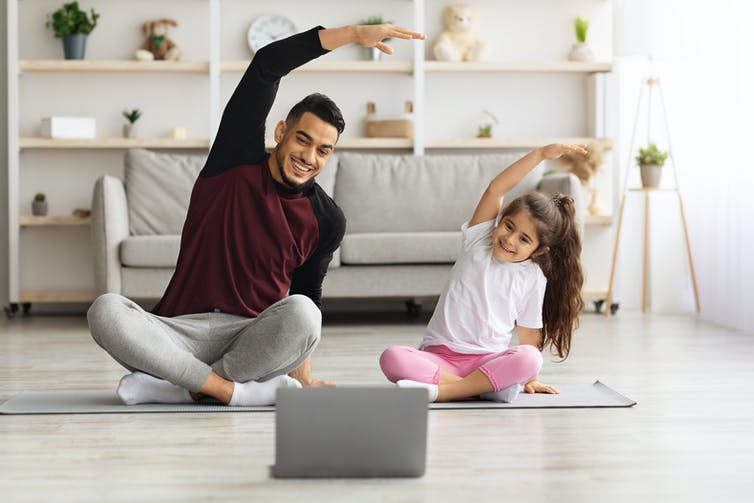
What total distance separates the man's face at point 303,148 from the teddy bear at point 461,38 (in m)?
2.94

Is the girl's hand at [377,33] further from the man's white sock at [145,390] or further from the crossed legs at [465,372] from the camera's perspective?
the man's white sock at [145,390]

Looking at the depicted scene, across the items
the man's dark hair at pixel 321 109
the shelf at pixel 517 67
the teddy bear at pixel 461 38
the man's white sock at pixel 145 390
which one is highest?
the teddy bear at pixel 461 38

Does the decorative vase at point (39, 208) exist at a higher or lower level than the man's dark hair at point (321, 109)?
lower

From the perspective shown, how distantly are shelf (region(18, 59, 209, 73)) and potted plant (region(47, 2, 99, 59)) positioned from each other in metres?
0.05

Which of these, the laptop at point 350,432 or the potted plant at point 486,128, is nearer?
the laptop at point 350,432

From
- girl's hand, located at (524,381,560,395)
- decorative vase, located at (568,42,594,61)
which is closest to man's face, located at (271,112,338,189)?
girl's hand, located at (524,381,560,395)

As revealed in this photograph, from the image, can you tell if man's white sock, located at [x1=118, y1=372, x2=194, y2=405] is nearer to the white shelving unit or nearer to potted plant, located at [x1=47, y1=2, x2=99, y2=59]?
the white shelving unit

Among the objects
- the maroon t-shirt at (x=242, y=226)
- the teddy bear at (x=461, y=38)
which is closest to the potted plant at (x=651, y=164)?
the teddy bear at (x=461, y=38)

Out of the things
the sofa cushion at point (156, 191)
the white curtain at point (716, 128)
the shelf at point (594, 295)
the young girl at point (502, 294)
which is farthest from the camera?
the shelf at point (594, 295)

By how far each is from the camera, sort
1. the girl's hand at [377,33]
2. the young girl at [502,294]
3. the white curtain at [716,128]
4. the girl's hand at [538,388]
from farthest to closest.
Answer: the white curtain at [716,128] → the girl's hand at [538,388] → the young girl at [502,294] → the girl's hand at [377,33]

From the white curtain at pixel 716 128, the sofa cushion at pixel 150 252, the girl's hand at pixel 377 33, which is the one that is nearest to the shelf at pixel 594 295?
the white curtain at pixel 716 128

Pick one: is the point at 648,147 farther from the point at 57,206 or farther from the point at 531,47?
the point at 57,206

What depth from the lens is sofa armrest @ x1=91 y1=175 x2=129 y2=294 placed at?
167 inches

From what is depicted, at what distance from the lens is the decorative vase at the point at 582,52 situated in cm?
518
